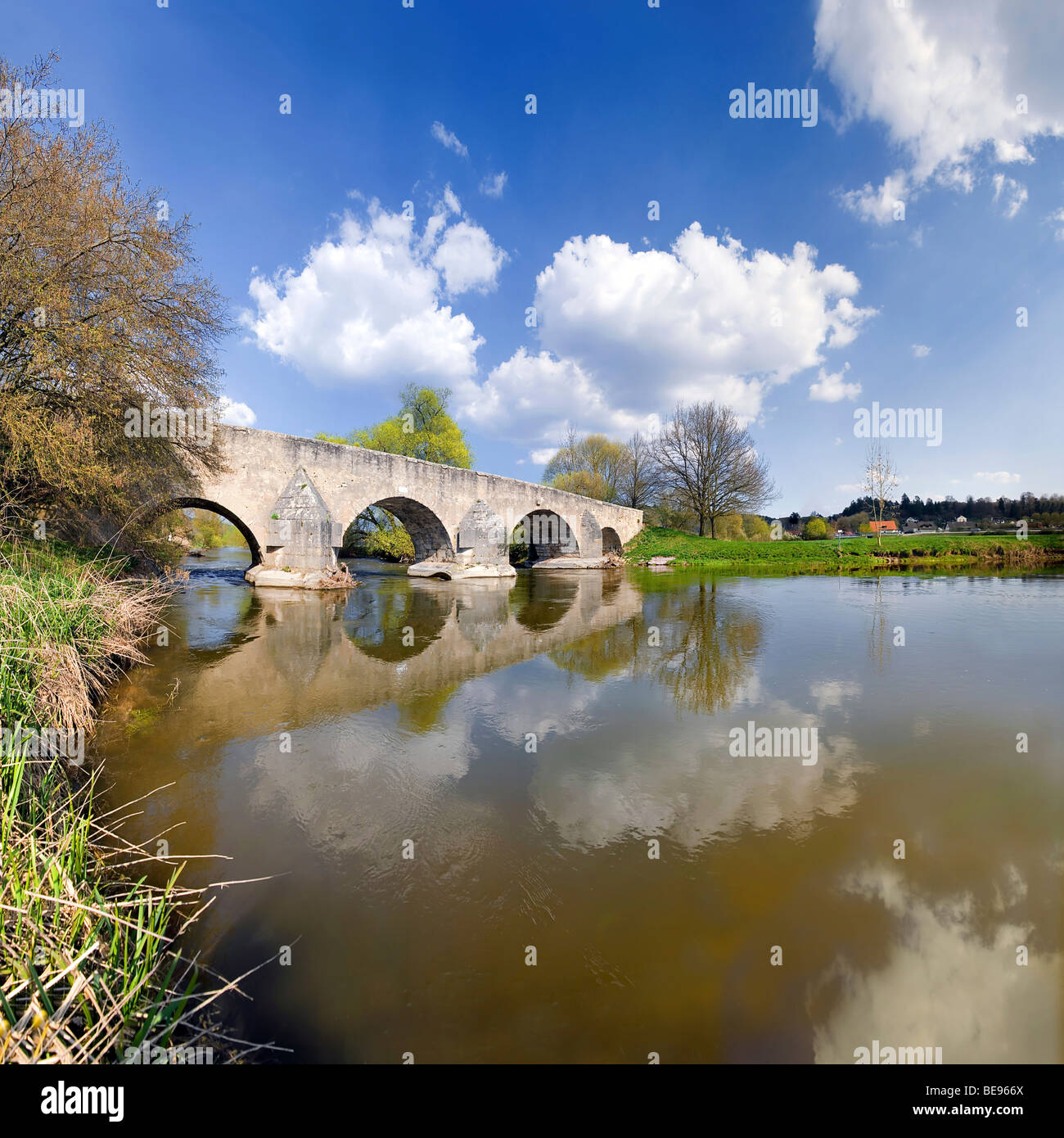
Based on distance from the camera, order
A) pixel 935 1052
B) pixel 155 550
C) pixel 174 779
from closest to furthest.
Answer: pixel 935 1052 → pixel 174 779 → pixel 155 550

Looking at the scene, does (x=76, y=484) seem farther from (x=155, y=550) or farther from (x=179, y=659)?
(x=155, y=550)

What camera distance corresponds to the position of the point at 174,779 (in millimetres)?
4059

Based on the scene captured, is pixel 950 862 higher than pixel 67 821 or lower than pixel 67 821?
lower

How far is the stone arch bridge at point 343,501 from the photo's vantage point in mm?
17703

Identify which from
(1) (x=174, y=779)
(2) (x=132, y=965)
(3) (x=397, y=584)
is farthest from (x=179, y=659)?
(3) (x=397, y=584)

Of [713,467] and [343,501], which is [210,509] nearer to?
[343,501]

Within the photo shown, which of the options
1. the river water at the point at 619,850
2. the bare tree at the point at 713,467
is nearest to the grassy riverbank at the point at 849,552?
the bare tree at the point at 713,467

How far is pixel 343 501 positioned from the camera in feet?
66.8

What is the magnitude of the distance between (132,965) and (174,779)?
8.25ft

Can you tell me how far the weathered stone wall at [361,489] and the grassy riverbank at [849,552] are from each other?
11.0m

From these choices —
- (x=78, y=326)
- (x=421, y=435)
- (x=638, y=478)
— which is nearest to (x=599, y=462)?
(x=638, y=478)

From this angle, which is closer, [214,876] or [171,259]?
[214,876]

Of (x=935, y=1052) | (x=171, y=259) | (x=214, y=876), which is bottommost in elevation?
(x=935, y=1052)
